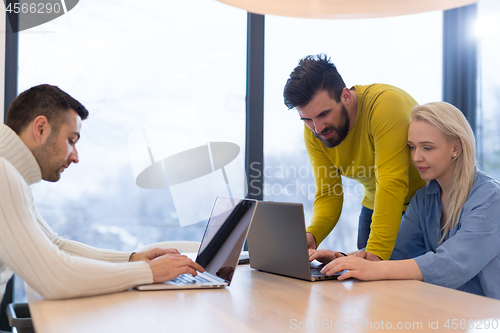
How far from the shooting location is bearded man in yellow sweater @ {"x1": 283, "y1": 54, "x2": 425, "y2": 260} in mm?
1527

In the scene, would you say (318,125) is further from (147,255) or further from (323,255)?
(147,255)

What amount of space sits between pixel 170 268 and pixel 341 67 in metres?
2.38

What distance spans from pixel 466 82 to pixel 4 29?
3.32 meters

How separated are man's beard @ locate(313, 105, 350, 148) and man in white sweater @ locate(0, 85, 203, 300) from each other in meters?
0.84

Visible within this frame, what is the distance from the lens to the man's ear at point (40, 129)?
1.26 m

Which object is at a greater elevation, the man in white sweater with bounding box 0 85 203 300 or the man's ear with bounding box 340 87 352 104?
the man's ear with bounding box 340 87 352 104

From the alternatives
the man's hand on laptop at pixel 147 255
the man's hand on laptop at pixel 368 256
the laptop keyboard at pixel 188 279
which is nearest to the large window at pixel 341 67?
the man's hand on laptop at pixel 368 256

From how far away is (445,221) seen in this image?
5.10 feet

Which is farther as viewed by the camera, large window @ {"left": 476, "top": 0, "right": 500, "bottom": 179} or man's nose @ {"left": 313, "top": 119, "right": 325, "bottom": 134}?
large window @ {"left": 476, "top": 0, "right": 500, "bottom": 179}

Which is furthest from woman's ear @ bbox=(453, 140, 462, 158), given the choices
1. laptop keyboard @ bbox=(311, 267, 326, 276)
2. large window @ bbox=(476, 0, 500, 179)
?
large window @ bbox=(476, 0, 500, 179)

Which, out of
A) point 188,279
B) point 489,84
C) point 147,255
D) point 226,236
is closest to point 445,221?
point 226,236

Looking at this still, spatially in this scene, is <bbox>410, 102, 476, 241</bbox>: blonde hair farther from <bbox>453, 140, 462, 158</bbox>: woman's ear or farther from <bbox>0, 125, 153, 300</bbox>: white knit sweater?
<bbox>0, 125, 153, 300</bbox>: white knit sweater

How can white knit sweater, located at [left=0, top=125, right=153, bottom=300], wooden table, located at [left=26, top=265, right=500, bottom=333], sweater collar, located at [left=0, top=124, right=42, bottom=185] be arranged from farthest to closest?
sweater collar, located at [left=0, top=124, right=42, bottom=185] → white knit sweater, located at [left=0, top=125, right=153, bottom=300] → wooden table, located at [left=26, top=265, right=500, bottom=333]

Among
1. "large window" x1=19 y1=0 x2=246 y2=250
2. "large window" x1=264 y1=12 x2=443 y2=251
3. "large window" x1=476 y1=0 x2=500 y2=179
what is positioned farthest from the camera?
"large window" x1=476 y1=0 x2=500 y2=179
